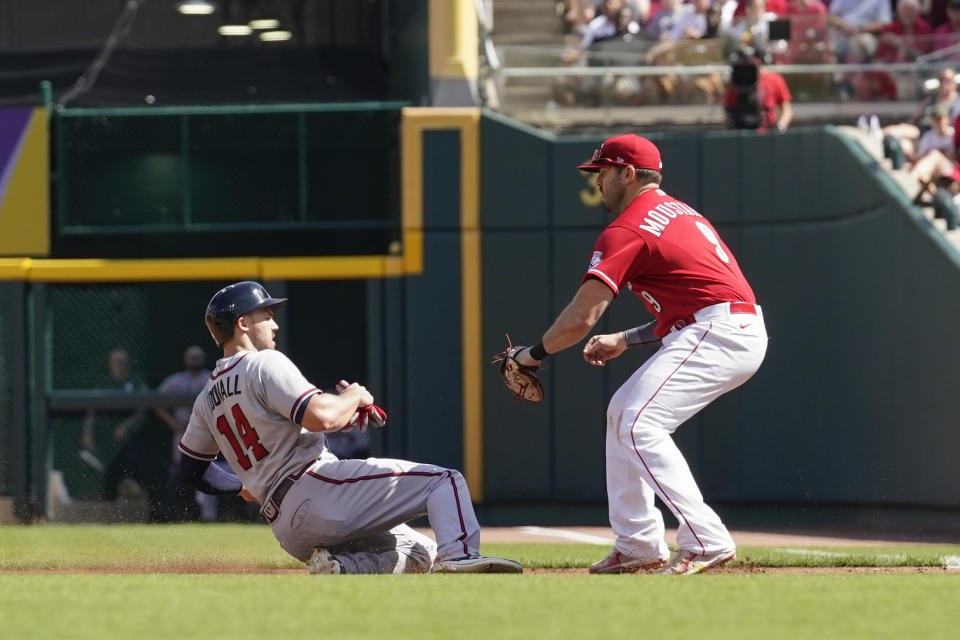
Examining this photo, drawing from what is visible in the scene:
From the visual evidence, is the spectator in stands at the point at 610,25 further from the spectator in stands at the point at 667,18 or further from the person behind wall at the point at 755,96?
the person behind wall at the point at 755,96

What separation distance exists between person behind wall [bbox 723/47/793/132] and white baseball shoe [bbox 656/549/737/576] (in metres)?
6.72

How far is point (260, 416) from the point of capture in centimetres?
627

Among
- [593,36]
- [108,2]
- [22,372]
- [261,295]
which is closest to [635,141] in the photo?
[261,295]

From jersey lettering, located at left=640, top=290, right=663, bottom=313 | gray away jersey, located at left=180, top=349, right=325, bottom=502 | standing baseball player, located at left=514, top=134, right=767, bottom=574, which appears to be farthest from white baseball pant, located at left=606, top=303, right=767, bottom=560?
gray away jersey, located at left=180, top=349, right=325, bottom=502

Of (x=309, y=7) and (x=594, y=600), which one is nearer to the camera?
(x=594, y=600)

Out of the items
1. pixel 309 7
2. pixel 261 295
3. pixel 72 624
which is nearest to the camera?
pixel 72 624

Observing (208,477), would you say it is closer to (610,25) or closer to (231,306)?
(231,306)

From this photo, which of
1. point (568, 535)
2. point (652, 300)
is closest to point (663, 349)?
point (652, 300)

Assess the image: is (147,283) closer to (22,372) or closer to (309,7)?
(22,372)

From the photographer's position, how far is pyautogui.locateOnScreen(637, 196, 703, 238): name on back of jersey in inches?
251

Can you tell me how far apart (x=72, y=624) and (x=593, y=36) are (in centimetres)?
1000

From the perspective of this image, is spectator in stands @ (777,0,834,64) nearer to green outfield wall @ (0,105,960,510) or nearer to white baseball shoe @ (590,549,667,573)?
green outfield wall @ (0,105,960,510)

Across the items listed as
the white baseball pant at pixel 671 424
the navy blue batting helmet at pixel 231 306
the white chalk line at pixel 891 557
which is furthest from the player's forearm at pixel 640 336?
the white chalk line at pixel 891 557

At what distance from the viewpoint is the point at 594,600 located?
4.94 m
